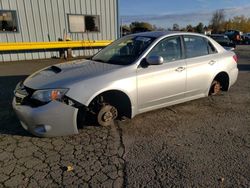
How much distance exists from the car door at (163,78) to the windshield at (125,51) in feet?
0.70

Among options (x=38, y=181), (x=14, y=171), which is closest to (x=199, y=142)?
(x=38, y=181)

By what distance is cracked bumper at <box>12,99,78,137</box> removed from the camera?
322 centimetres

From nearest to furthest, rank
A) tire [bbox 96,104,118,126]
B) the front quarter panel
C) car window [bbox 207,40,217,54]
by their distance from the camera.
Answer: the front quarter panel < tire [bbox 96,104,118,126] < car window [bbox 207,40,217,54]

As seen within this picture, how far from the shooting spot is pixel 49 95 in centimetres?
326

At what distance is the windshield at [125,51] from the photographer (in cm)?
407

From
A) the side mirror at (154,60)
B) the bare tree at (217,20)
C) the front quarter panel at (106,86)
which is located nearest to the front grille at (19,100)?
the front quarter panel at (106,86)

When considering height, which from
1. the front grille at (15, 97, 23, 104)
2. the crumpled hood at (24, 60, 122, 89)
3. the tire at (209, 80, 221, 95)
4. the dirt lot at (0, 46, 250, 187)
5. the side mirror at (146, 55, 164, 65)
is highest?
the side mirror at (146, 55, 164, 65)

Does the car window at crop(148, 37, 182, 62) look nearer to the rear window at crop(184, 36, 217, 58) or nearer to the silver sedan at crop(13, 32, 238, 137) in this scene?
the silver sedan at crop(13, 32, 238, 137)

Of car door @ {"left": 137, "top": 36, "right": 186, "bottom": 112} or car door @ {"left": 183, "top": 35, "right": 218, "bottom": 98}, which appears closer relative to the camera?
car door @ {"left": 137, "top": 36, "right": 186, "bottom": 112}

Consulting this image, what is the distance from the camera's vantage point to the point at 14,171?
110 inches

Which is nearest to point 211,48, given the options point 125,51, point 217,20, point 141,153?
point 125,51

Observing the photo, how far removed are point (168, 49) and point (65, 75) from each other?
6.57ft

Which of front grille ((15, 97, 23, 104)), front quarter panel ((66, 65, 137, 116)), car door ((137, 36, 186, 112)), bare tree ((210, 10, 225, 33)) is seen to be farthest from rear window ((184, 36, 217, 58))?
bare tree ((210, 10, 225, 33))

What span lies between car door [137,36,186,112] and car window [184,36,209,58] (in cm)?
22
